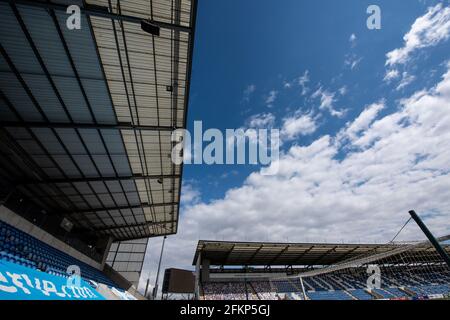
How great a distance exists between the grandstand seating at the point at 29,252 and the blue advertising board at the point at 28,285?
2992mm

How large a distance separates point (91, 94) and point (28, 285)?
8211 mm

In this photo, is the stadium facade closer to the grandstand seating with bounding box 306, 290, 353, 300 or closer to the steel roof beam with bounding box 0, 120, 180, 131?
the steel roof beam with bounding box 0, 120, 180, 131

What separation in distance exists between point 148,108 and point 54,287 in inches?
361

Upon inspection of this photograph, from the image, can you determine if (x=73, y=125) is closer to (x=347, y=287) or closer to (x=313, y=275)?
(x=313, y=275)

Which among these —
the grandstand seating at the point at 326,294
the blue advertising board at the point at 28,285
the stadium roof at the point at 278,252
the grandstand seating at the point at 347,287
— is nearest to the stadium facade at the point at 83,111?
the blue advertising board at the point at 28,285

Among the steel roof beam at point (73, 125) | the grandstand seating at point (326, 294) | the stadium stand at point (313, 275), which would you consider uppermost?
the steel roof beam at point (73, 125)

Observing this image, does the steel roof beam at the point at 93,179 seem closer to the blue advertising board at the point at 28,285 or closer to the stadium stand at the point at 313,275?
the blue advertising board at the point at 28,285

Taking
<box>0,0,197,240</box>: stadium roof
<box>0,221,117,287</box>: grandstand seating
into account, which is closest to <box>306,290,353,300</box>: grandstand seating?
<box>0,0,197,240</box>: stadium roof

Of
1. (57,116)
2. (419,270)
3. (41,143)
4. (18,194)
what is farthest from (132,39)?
(419,270)

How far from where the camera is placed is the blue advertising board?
6.91m

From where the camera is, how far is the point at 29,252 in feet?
45.1

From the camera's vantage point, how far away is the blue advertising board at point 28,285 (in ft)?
22.7

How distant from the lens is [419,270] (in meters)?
28.4
